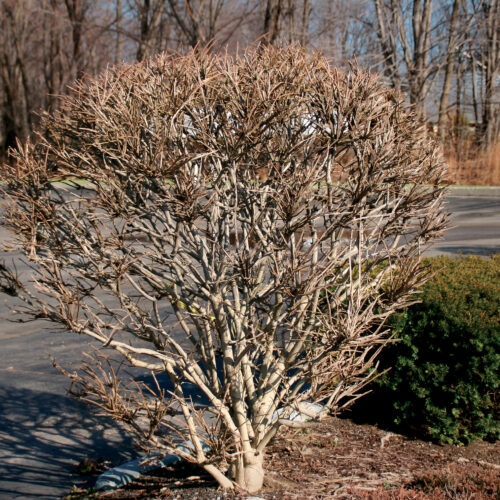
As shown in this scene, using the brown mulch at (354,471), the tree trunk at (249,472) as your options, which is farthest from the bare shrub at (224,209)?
the brown mulch at (354,471)

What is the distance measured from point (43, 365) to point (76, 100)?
12.7ft

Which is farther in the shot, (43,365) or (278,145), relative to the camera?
(43,365)

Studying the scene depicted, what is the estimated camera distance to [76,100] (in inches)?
144

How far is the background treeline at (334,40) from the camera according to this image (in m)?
19.8

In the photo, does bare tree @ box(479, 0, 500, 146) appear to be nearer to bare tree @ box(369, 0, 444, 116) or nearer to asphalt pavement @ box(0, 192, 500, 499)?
bare tree @ box(369, 0, 444, 116)

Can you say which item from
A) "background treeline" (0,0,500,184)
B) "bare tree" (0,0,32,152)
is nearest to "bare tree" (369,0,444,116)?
"background treeline" (0,0,500,184)

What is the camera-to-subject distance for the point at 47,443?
16.3 feet

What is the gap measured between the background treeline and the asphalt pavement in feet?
37.9

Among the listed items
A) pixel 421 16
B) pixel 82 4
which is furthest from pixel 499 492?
pixel 82 4

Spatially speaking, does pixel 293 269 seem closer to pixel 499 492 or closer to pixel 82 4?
pixel 499 492

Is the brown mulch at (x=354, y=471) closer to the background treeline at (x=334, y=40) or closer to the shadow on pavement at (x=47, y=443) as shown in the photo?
the shadow on pavement at (x=47, y=443)

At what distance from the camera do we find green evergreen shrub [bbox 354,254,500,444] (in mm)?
4621

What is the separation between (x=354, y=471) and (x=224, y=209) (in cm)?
203

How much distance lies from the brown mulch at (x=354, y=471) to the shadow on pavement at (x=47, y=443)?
576 mm
